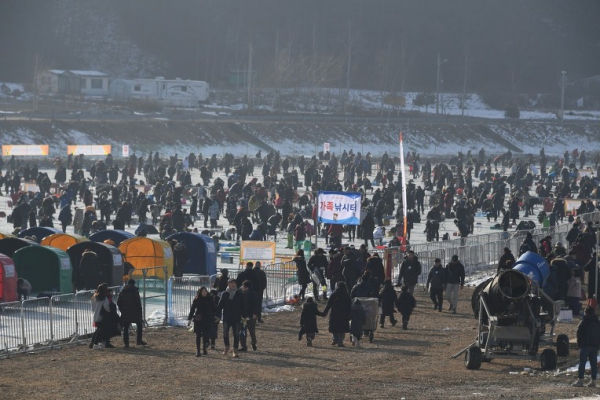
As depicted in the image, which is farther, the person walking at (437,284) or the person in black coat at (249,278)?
the person walking at (437,284)

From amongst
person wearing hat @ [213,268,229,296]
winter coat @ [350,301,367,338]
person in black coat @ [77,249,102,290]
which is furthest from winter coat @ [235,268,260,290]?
person in black coat @ [77,249,102,290]

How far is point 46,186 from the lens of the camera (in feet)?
130

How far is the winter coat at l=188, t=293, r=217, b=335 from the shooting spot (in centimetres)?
1628

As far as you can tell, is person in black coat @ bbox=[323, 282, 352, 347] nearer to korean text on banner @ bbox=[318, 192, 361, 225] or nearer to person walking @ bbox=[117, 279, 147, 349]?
person walking @ bbox=[117, 279, 147, 349]

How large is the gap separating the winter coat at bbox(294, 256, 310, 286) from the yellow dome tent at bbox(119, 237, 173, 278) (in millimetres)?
3718

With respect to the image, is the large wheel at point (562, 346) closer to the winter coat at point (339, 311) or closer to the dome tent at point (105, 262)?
the winter coat at point (339, 311)

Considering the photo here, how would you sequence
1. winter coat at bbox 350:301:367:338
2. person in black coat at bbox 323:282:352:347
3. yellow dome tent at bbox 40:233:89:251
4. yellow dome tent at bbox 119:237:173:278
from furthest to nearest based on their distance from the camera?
yellow dome tent at bbox 40:233:89:251
yellow dome tent at bbox 119:237:173:278
winter coat at bbox 350:301:367:338
person in black coat at bbox 323:282:352:347

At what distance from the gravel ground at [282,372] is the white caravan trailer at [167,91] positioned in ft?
246

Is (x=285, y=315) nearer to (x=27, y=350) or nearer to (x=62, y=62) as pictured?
(x=27, y=350)

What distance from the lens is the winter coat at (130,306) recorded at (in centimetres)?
1695

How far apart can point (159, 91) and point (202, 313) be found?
7818cm

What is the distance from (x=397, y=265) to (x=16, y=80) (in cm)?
8530

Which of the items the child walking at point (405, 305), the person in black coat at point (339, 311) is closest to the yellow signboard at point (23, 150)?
the child walking at point (405, 305)

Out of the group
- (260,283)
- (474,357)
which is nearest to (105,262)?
(260,283)
